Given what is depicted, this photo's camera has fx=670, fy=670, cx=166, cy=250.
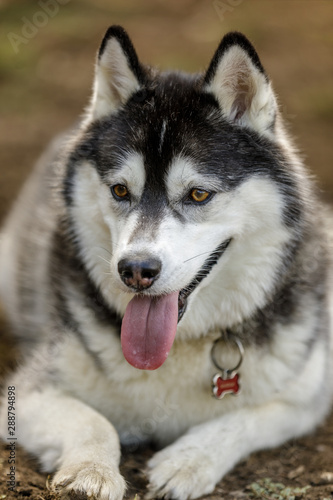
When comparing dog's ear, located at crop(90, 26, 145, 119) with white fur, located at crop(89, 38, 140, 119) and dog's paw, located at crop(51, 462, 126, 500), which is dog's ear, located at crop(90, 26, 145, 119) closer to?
white fur, located at crop(89, 38, 140, 119)

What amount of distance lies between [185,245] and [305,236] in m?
0.85

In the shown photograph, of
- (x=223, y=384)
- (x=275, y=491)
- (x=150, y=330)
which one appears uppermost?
(x=150, y=330)

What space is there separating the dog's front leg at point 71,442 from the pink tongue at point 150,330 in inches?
18.4

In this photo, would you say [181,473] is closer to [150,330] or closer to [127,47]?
[150,330]

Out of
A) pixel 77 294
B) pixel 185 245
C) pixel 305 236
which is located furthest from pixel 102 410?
pixel 305 236

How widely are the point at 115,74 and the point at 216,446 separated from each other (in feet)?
6.66

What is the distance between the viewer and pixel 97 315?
3719 mm

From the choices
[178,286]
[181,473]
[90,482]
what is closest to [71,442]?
[90,482]

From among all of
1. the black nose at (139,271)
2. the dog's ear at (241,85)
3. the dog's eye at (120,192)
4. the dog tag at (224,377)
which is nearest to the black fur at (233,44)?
the dog's ear at (241,85)

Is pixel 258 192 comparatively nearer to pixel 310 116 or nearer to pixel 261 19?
pixel 310 116

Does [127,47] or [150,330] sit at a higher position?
[127,47]

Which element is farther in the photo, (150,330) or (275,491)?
(275,491)

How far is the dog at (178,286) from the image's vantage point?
3.20 metres

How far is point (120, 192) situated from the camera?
11.0ft
